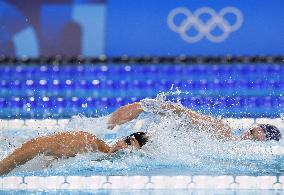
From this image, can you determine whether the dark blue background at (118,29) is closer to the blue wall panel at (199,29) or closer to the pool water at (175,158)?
the blue wall panel at (199,29)

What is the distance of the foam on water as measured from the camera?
4.00 m

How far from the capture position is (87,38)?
27.4 ft

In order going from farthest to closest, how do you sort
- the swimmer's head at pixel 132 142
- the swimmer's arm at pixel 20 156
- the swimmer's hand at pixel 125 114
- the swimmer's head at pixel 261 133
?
the swimmer's hand at pixel 125 114 < the swimmer's head at pixel 261 133 < the swimmer's head at pixel 132 142 < the swimmer's arm at pixel 20 156

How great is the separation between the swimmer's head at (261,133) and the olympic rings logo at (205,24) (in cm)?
356

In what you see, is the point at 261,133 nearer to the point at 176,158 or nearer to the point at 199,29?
the point at 176,158

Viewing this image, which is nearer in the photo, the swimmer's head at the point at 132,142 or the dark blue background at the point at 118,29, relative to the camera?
the swimmer's head at the point at 132,142

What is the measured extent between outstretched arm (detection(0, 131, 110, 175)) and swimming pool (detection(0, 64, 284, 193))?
0.07 metres

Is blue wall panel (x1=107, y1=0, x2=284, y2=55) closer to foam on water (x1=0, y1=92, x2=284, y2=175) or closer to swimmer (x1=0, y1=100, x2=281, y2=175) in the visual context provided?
foam on water (x1=0, y1=92, x2=284, y2=175)

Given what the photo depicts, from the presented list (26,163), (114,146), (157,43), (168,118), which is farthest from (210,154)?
(157,43)

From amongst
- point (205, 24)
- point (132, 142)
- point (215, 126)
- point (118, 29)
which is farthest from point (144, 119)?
point (118, 29)

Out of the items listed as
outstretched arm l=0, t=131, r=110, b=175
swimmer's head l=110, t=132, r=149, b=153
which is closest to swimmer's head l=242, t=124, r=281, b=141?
swimmer's head l=110, t=132, r=149, b=153

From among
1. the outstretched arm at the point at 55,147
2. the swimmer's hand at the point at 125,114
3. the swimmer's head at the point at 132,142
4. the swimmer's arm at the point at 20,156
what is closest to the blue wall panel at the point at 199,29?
the swimmer's hand at the point at 125,114

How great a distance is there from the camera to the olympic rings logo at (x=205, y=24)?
8172mm

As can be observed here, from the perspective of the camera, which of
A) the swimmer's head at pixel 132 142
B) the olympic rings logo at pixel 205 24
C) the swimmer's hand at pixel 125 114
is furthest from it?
the olympic rings logo at pixel 205 24
